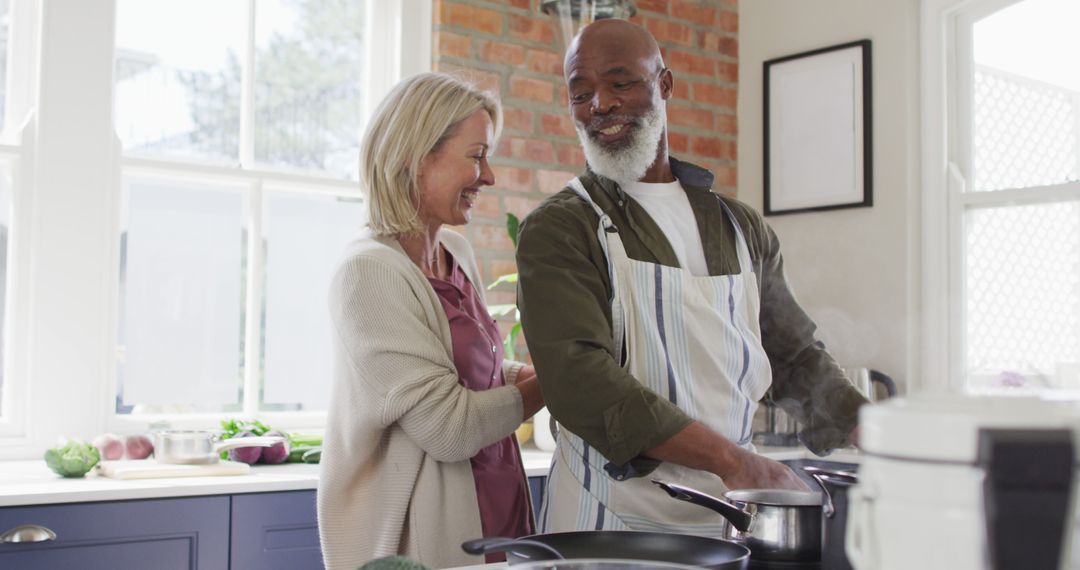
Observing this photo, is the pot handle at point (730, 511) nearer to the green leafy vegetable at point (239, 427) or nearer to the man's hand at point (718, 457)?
the man's hand at point (718, 457)

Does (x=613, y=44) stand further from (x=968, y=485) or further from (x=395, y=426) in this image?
(x=968, y=485)

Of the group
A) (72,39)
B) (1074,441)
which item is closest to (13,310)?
(72,39)

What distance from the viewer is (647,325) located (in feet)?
5.52

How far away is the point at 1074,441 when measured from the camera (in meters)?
0.49

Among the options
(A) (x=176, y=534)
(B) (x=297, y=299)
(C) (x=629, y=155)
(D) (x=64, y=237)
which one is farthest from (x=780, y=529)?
(B) (x=297, y=299)

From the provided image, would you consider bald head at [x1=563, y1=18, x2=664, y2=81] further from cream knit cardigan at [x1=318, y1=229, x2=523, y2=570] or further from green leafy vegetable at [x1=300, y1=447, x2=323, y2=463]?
green leafy vegetable at [x1=300, y1=447, x2=323, y2=463]

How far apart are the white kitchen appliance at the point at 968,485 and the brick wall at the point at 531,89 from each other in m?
2.80

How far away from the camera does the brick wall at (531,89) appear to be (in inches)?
136

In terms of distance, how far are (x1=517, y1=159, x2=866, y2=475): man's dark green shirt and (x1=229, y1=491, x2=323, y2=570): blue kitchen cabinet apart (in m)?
1.08

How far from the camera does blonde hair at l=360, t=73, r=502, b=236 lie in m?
1.86

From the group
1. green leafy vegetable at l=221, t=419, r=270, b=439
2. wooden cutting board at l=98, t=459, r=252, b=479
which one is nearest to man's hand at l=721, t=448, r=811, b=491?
wooden cutting board at l=98, t=459, r=252, b=479

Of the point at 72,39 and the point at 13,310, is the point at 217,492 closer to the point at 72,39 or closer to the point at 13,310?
the point at 13,310

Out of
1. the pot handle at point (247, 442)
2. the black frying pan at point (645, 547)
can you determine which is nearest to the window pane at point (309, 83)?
the pot handle at point (247, 442)

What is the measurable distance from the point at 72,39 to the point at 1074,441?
293 cm
